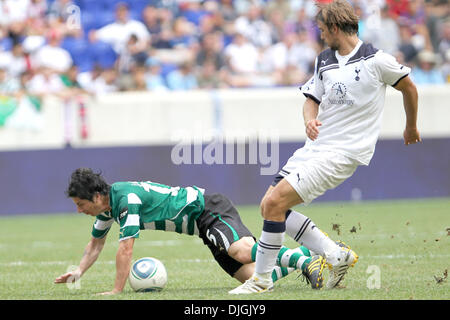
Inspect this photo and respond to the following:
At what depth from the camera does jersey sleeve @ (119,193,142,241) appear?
6926mm

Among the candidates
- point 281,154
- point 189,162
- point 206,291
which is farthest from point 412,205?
point 206,291

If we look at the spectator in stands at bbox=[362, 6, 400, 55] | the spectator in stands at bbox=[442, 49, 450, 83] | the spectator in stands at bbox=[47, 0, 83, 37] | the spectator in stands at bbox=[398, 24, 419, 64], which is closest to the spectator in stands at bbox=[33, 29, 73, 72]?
the spectator in stands at bbox=[47, 0, 83, 37]

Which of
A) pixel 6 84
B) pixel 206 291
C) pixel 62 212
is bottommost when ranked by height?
pixel 62 212

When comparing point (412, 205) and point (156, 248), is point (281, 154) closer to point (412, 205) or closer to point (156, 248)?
point (412, 205)

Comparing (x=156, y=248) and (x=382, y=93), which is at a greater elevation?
(x=382, y=93)

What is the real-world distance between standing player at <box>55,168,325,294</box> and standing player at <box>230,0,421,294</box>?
17.1 inches

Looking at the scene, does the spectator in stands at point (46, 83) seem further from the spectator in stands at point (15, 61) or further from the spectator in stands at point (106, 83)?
the spectator in stands at point (106, 83)

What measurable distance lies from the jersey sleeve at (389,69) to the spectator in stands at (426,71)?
12.1m

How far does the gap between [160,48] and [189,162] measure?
3191 millimetres

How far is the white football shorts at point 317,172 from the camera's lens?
6.67 meters

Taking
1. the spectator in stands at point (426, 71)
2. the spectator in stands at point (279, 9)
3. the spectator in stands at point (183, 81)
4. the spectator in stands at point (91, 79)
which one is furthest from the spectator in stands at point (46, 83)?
the spectator in stands at point (426, 71)

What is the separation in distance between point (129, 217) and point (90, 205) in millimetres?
335

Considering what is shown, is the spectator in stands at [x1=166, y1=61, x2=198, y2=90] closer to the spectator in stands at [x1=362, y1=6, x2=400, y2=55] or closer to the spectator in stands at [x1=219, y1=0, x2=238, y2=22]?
the spectator in stands at [x1=219, y1=0, x2=238, y2=22]

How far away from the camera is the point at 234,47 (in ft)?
60.8
